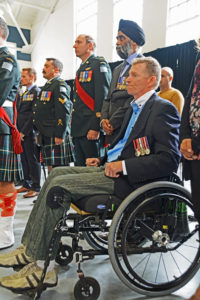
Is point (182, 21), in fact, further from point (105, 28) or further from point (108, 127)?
point (108, 127)

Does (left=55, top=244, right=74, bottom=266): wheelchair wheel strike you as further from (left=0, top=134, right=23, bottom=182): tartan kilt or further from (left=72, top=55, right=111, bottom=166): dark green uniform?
(left=72, top=55, right=111, bottom=166): dark green uniform

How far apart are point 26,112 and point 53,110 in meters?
0.69

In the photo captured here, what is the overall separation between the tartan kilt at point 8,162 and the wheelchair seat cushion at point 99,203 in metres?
0.78

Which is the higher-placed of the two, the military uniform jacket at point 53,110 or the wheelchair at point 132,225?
the military uniform jacket at point 53,110

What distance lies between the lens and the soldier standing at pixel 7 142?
1.77 metres

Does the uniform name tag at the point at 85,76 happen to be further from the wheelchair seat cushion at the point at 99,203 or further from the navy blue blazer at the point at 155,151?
the wheelchair seat cushion at the point at 99,203

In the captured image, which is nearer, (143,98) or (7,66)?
(143,98)

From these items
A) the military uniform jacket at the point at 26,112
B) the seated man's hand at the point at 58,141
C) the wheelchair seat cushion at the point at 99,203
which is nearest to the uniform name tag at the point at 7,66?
the seated man's hand at the point at 58,141

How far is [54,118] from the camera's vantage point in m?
2.65

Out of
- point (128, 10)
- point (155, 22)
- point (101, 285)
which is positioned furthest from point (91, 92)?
point (128, 10)

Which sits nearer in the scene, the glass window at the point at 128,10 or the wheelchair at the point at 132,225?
the wheelchair at the point at 132,225

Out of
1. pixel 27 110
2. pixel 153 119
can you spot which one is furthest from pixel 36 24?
pixel 153 119

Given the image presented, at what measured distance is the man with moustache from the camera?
2574 millimetres

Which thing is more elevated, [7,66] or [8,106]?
[7,66]
